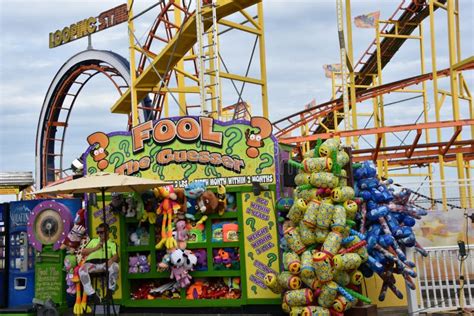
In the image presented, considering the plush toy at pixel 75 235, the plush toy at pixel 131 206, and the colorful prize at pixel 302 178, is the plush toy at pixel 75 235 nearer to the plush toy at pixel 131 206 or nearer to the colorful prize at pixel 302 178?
the plush toy at pixel 131 206

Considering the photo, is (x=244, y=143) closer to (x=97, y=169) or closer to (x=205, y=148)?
(x=205, y=148)

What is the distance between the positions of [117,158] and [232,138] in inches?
82.3

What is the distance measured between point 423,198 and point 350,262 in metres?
5.22

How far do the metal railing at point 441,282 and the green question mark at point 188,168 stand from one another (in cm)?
347

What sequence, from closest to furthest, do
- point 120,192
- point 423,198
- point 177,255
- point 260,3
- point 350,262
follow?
point 350,262, point 177,255, point 120,192, point 423,198, point 260,3

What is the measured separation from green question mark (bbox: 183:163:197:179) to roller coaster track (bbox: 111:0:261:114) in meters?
6.15

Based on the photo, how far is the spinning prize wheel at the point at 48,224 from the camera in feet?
40.2

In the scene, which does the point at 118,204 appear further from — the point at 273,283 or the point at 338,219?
the point at 338,219

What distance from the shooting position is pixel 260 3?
17969 millimetres

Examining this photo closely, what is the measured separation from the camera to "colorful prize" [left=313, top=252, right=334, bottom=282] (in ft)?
30.7

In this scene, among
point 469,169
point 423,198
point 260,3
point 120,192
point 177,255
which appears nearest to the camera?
point 177,255

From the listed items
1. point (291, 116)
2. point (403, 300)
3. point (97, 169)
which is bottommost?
point (403, 300)

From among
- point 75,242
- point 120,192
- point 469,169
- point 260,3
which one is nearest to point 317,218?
point 120,192

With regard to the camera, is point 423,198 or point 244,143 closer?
point 244,143
